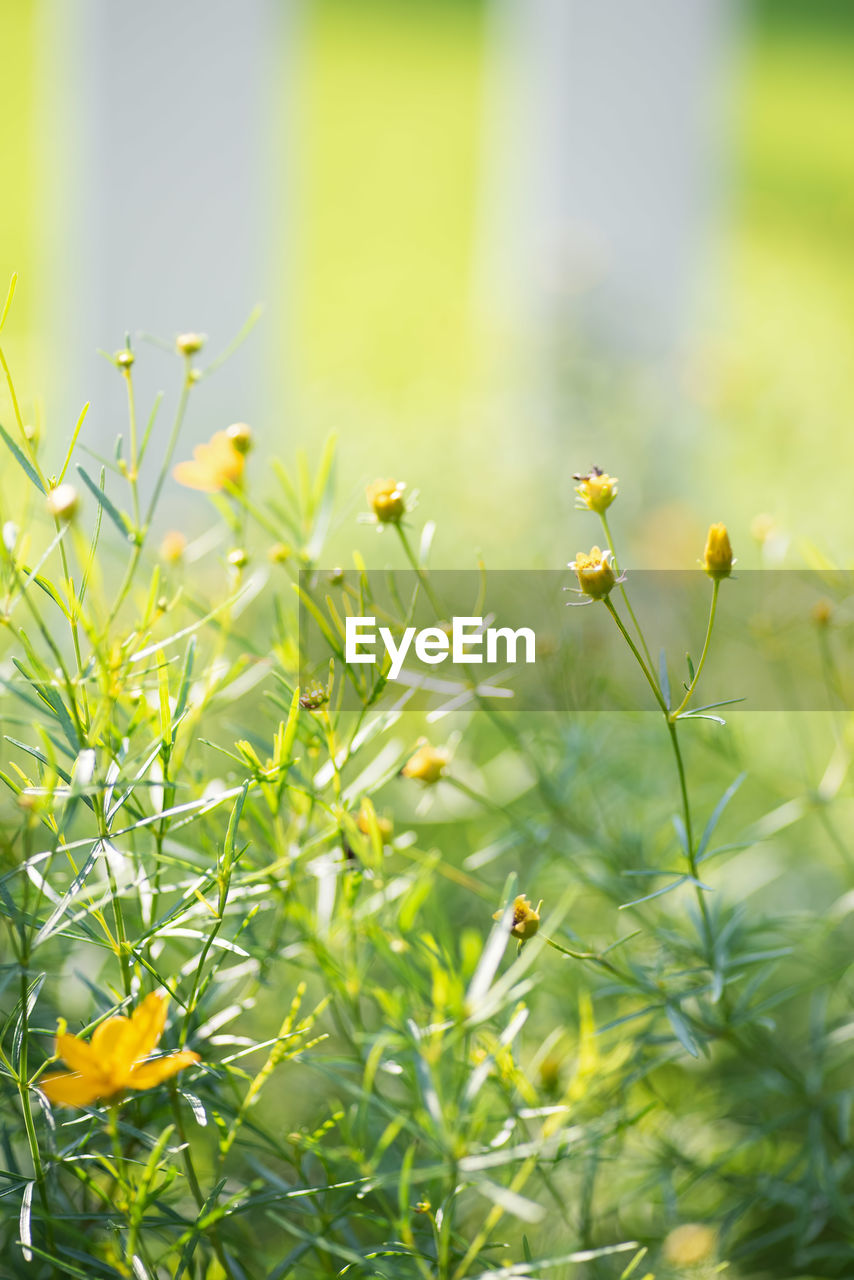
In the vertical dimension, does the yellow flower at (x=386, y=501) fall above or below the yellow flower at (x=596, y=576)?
above

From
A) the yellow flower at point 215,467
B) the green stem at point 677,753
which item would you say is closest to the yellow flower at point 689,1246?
the green stem at point 677,753

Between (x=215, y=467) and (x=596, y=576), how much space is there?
0.48 feet

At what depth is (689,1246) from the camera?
36 cm

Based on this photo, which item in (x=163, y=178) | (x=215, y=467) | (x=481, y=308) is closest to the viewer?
(x=215, y=467)

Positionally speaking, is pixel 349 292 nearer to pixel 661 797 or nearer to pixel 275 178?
pixel 275 178

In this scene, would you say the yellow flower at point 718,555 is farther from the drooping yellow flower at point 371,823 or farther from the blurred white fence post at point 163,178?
the blurred white fence post at point 163,178

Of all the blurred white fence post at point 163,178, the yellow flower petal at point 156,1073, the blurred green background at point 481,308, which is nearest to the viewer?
the yellow flower petal at point 156,1073

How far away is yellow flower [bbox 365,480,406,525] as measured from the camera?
315 millimetres

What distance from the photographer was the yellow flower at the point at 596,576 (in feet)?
0.94

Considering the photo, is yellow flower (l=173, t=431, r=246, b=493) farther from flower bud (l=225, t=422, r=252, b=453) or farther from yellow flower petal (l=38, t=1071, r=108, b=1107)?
yellow flower petal (l=38, t=1071, r=108, b=1107)

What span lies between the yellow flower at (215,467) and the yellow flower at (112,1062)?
7.0 inches

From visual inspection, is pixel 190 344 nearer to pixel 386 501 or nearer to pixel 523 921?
pixel 386 501

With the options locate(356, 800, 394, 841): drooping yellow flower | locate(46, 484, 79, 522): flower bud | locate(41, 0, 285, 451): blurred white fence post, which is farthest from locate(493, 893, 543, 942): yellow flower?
locate(41, 0, 285, 451): blurred white fence post

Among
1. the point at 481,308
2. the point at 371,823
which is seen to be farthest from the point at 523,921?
the point at 481,308
